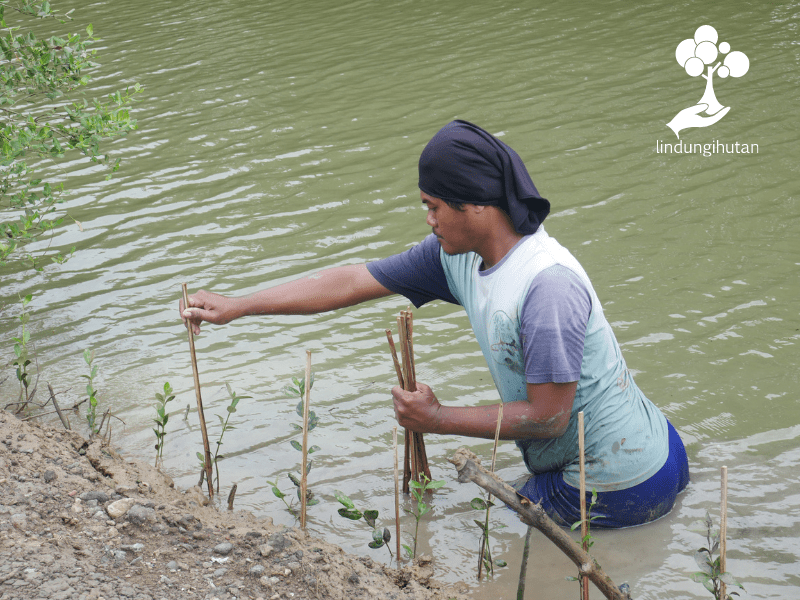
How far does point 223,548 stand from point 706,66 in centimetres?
802

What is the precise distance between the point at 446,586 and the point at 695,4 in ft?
34.1

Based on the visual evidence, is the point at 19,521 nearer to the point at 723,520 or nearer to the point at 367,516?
the point at 367,516

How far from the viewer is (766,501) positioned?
3402mm

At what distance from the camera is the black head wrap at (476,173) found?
2713 millimetres

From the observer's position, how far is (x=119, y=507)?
3.00 metres

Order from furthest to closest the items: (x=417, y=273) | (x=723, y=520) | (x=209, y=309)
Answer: (x=417, y=273) < (x=209, y=309) < (x=723, y=520)

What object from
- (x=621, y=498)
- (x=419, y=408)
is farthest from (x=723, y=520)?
(x=419, y=408)

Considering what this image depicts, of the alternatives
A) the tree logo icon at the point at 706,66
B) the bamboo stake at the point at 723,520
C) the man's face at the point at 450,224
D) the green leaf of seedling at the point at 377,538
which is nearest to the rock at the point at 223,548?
the green leaf of seedling at the point at 377,538

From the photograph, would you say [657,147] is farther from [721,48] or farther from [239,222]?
[239,222]

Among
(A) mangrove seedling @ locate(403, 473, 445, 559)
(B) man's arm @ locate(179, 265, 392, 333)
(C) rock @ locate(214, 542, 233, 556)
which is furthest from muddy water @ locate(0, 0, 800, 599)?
(B) man's arm @ locate(179, 265, 392, 333)

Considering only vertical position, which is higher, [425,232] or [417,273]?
[417,273]

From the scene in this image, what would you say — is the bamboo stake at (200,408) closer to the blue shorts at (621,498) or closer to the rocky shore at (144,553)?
the rocky shore at (144,553)

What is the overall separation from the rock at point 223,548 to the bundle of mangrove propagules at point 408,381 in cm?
80

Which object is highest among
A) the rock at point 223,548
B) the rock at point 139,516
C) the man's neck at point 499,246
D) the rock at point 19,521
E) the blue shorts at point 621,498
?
the man's neck at point 499,246
